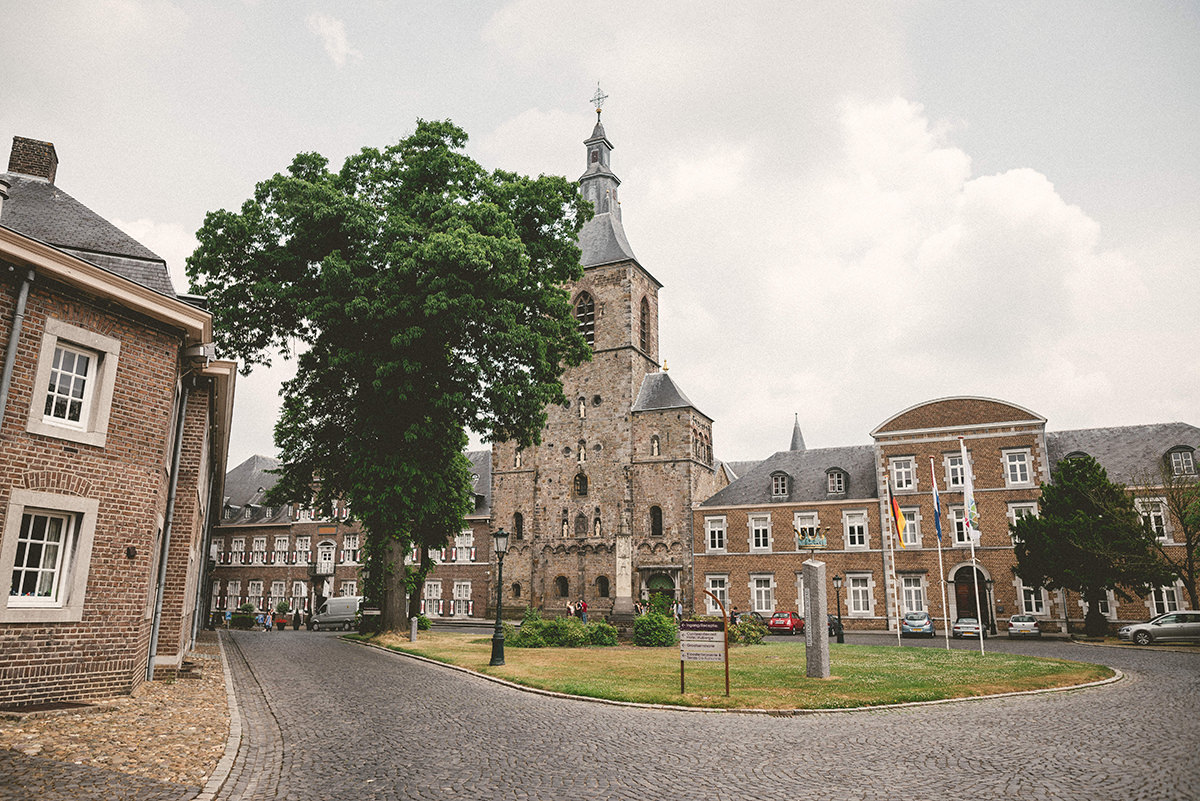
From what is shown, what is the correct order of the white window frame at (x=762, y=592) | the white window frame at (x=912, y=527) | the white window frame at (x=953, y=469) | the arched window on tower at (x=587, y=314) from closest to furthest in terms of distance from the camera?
the white window frame at (x=953, y=469)
the white window frame at (x=912, y=527)
the white window frame at (x=762, y=592)
the arched window on tower at (x=587, y=314)

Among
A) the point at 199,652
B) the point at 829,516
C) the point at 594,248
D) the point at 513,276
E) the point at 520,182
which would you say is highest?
the point at 594,248

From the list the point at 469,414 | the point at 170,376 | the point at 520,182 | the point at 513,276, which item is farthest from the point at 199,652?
the point at 520,182

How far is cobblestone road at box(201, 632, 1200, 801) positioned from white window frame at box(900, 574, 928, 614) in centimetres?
2567

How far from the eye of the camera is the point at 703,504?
1804 inches

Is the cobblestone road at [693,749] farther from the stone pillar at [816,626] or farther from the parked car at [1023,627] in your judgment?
the parked car at [1023,627]

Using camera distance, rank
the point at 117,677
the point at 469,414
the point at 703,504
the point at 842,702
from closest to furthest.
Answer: the point at 117,677, the point at 842,702, the point at 469,414, the point at 703,504

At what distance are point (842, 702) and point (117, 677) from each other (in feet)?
36.5

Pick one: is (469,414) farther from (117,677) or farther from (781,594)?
(781,594)

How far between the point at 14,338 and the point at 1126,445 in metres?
44.2

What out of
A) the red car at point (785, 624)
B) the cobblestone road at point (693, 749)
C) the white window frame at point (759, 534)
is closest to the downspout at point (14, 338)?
the cobblestone road at point (693, 749)

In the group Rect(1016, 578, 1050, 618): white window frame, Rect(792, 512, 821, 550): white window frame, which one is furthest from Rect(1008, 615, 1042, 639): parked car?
Rect(792, 512, 821, 550): white window frame

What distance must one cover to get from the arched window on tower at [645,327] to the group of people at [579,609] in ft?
57.6

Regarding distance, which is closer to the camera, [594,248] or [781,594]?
[781,594]

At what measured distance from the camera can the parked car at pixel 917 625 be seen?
34125mm
